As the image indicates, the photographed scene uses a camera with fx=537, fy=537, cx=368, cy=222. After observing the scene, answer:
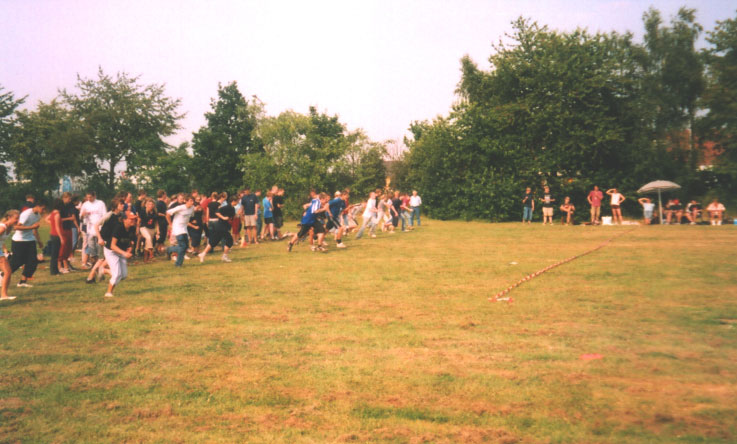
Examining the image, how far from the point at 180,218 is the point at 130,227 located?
56.1 inches

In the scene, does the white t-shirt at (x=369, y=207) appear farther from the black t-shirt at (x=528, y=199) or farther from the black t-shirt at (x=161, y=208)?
the black t-shirt at (x=528, y=199)

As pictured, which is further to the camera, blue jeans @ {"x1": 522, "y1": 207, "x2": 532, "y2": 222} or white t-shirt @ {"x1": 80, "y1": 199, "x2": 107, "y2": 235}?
blue jeans @ {"x1": 522, "y1": 207, "x2": 532, "y2": 222}

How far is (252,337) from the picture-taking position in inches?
282

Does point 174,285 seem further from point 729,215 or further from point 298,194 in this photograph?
point 298,194

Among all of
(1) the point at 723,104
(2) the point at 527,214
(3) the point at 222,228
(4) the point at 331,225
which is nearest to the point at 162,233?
(3) the point at 222,228

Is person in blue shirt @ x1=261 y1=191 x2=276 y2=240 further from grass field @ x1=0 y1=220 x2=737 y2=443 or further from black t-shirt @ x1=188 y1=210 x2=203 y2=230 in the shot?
grass field @ x1=0 y1=220 x2=737 y2=443

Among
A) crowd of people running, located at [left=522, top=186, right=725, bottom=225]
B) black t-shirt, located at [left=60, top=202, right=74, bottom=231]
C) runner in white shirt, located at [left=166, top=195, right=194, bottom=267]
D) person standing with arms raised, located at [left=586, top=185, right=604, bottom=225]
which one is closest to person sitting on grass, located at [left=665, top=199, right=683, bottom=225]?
crowd of people running, located at [left=522, top=186, right=725, bottom=225]

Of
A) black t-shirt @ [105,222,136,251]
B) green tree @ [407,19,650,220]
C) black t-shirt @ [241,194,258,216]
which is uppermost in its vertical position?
green tree @ [407,19,650,220]

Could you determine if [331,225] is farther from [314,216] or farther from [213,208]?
[213,208]

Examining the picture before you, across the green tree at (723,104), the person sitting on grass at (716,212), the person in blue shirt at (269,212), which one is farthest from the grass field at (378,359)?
the green tree at (723,104)

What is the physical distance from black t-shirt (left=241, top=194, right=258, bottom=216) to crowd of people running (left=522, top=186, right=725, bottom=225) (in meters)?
16.9

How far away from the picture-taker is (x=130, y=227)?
523 inches

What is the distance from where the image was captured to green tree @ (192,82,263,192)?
200 feet

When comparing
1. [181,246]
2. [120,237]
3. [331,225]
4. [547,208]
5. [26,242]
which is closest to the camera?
[120,237]
